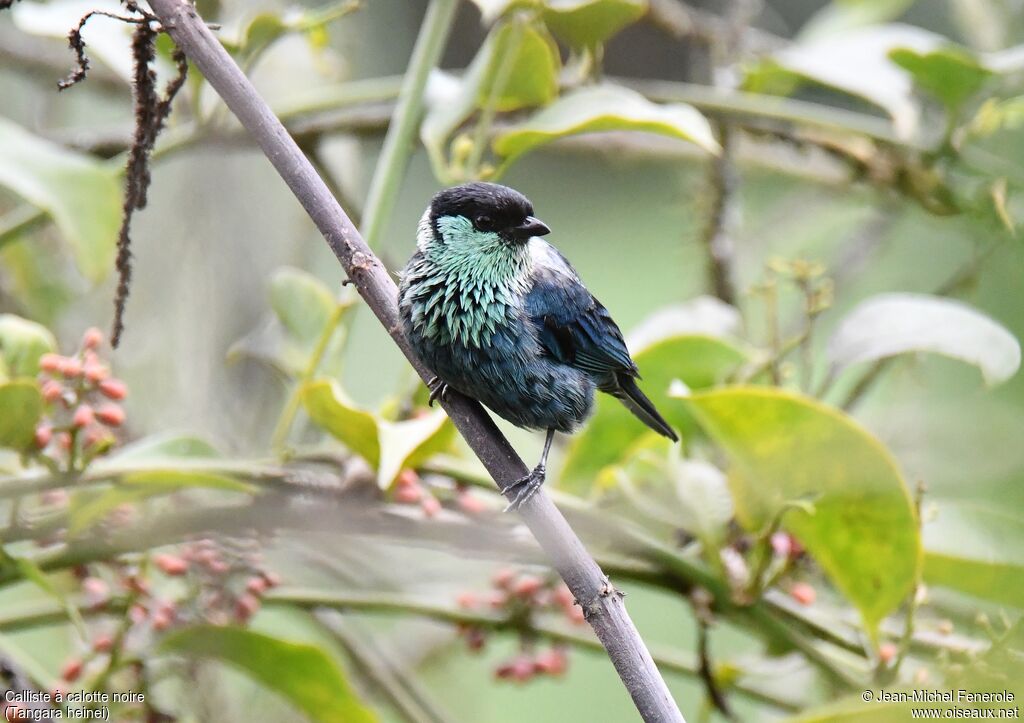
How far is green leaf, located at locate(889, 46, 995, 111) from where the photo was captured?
6.75ft

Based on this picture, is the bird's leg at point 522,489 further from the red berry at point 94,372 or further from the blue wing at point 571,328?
the red berry at point 94,372

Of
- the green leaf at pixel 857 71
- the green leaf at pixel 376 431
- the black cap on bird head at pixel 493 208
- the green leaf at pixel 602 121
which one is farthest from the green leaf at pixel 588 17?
the green leaf at pixel 376 431

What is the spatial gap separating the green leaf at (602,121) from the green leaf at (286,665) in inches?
32.2

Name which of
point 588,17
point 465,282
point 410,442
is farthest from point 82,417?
point 588,17

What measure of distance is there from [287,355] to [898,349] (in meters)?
1.00

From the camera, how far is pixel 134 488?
1.54 meters

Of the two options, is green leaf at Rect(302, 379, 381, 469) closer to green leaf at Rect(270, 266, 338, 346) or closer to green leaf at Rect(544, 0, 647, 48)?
green leaf at Rect(270, 266, 338, 346)

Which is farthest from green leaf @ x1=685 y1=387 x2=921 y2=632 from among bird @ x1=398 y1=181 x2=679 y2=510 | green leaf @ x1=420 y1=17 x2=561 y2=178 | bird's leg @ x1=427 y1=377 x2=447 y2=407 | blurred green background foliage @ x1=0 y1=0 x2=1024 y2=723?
green leaf @ x1=420 y1=17 x2=561 y2=178

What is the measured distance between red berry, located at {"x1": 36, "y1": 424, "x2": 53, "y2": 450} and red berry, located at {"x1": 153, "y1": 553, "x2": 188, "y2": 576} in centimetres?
28

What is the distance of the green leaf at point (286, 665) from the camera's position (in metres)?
1.54

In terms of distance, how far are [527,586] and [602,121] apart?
0.79 m

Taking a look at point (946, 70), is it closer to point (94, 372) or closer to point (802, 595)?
point (802, 595)

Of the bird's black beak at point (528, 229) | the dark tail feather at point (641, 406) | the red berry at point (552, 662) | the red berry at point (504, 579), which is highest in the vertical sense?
the bird's black beak at point (528, 229)

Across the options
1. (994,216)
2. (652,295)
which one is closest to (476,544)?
(994,216)
